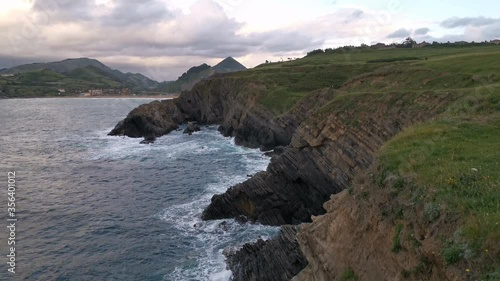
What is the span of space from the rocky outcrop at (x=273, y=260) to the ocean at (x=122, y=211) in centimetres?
158

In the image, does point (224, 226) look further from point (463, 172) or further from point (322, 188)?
point (463, 172)

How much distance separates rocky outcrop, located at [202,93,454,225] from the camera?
28.4m

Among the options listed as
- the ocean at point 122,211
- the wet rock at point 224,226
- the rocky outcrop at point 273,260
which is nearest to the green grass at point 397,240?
the rocky outcrop at point 273,260

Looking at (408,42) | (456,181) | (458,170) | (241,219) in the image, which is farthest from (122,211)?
(408,42)

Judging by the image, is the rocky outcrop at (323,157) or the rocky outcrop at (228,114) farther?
the rocky outcrop at (228,114)

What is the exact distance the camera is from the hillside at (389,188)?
10.3 m

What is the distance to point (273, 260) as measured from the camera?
22.6 meters

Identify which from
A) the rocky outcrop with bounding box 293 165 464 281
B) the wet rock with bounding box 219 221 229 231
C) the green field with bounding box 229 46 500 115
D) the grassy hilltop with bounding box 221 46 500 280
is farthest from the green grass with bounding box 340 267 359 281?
the green field with bounding box 229 46 500 115

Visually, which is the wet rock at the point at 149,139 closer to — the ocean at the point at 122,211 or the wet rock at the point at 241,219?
the ocean at the point at 122,211

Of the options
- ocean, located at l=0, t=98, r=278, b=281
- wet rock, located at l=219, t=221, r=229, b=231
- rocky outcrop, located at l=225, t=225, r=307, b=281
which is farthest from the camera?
wet rock, located at l=219, t=221, r=229, b=231

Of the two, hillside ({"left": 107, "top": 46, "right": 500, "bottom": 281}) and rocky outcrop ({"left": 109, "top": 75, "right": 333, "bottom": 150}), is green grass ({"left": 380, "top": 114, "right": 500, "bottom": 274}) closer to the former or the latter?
hillside ({"left": 107, "top": 46, "right": 500, "bottom": 281})

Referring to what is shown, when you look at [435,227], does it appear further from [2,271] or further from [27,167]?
[27,167]

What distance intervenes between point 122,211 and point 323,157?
19204 mm

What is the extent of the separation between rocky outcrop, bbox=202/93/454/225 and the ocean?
193cm
